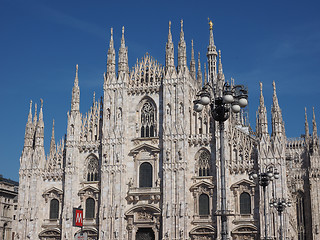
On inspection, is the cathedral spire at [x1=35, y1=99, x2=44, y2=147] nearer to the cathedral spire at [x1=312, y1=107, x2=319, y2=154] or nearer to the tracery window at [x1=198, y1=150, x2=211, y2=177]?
the tracery window at [x1=198, y1=150, x2=211, y2=177]

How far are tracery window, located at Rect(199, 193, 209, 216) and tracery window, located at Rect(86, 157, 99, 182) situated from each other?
1179cm

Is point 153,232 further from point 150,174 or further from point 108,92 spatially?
point 108,92

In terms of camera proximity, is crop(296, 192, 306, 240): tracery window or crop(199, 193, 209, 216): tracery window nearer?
crop(199, 193, 209, 216): tracery window

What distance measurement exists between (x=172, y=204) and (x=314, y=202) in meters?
22.3

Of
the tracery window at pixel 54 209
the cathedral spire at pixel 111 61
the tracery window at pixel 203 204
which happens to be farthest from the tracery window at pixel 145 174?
the cathedral spire at pixel 111 61

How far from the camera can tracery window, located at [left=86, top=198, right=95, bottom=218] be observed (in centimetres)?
5297

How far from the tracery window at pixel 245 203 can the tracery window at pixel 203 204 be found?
341cm

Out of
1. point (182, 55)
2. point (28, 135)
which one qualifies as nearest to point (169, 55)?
point (182, 55)

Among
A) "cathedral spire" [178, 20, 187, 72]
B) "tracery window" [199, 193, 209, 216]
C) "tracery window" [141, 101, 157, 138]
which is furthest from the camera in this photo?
"tracery window" [141, 101, 157, 138]

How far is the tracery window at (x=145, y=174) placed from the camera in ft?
170

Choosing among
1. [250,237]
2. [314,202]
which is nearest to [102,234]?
[250,237]

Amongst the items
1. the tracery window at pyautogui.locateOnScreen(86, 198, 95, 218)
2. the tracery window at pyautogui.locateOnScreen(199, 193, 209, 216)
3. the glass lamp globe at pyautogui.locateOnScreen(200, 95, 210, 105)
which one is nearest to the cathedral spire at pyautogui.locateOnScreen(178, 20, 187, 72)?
the tracery window at pyautogui.locateOnScreen(199, 193, 209, 216)

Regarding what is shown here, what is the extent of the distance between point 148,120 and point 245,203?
13.6 metres

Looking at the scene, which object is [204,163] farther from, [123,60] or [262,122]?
[123,60]
